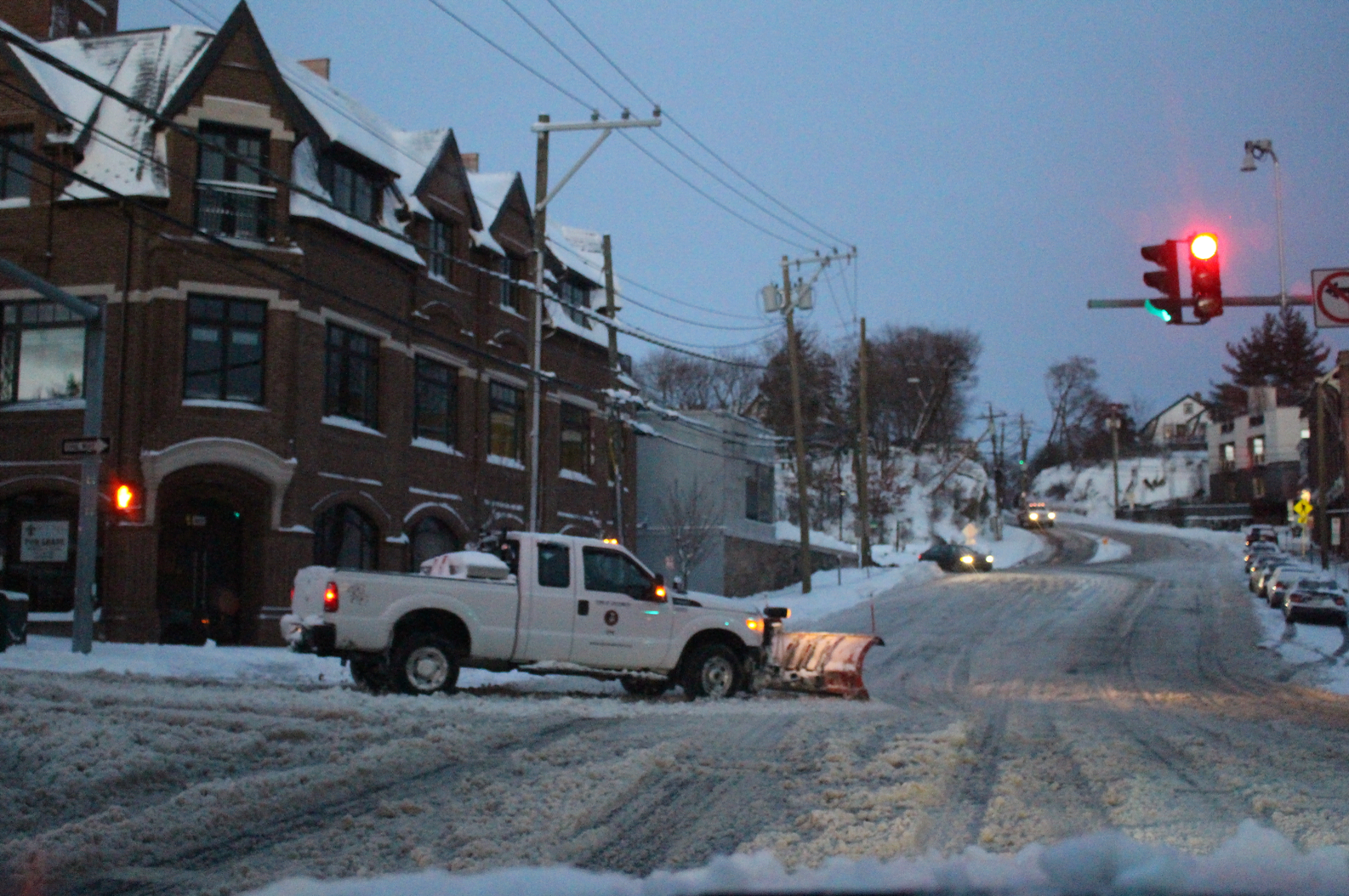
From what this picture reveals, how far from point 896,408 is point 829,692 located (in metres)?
72.7

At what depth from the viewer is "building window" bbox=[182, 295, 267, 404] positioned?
933 inches

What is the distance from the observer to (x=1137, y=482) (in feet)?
371

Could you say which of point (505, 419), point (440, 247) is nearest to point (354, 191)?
point (440, 247)

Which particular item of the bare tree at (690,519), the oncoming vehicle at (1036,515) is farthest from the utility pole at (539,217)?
the oncoming vehicle at (1036,515)

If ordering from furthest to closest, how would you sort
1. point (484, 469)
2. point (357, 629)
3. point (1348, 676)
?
point (484, 469)
point (1348, 676)
point (357, 629)

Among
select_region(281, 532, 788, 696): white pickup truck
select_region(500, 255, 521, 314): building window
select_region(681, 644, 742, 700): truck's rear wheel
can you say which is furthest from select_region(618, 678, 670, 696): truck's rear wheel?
select_region(500, 255, 521, 314): building window

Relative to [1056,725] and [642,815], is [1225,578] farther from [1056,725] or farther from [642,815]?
[642,815]

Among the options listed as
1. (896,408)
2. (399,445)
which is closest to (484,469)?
(399,445)

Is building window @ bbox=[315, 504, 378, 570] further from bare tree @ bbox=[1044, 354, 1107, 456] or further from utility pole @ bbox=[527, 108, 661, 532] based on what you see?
bare tree @ bbox=[1044, 354, 1107, 456]

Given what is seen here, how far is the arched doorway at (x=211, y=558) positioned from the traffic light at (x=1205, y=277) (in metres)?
16.9

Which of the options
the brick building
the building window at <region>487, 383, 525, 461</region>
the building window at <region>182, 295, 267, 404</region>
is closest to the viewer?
the brick building

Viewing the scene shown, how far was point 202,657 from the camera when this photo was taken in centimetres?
1825

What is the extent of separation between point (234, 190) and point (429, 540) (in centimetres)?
957

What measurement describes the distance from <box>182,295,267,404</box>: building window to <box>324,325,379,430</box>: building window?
1.78m
